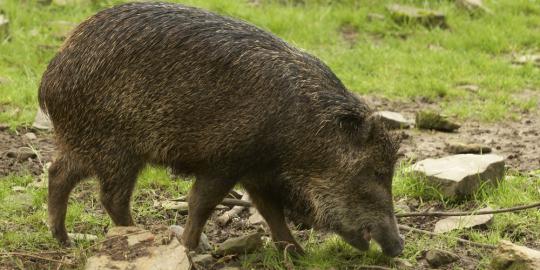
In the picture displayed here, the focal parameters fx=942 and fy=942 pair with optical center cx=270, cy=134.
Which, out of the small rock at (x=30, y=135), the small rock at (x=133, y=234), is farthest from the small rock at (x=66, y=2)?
the small rock at (x=133, y=234)

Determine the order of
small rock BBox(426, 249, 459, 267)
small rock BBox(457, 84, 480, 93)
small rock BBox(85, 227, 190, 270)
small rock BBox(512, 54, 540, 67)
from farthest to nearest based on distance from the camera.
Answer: small rock BBox(512, 54, 540, 67) < small rock BBox(457, 84, 480, 93) < small rock BBox(426, 249, 459, 267) < small rock BBox(85, 227, 190, 270)

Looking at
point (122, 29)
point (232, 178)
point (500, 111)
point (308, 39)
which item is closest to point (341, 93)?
point (232, 178)

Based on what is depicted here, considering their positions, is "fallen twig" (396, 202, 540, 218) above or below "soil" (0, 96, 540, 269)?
above

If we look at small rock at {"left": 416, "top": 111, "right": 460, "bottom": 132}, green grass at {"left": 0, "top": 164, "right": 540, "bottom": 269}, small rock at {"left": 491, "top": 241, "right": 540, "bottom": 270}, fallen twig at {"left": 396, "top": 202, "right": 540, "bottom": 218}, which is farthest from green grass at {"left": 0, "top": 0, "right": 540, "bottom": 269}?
small rock at {"left": 416, "top": 111, "right": 460, "bottom": 132}

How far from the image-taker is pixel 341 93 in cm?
496

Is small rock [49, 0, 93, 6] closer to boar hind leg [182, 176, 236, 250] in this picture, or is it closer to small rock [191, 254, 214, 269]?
boar hind leg [182, 176, 236, 250]

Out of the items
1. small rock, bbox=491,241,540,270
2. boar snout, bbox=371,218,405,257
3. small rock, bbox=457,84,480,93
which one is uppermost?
small rock, bbox=491,241,540,270

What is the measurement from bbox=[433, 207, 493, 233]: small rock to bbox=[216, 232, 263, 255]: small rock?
3.61 ft

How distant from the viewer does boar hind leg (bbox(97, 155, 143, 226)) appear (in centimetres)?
488

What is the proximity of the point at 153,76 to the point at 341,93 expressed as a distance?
0.99 m

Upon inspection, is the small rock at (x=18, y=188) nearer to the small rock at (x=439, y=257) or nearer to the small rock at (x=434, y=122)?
the small rock at (x=439, y=257)

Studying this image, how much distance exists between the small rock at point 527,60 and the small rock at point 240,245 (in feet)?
16.2

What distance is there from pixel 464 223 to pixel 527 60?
4176 millimetres

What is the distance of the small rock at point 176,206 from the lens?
5754mm
